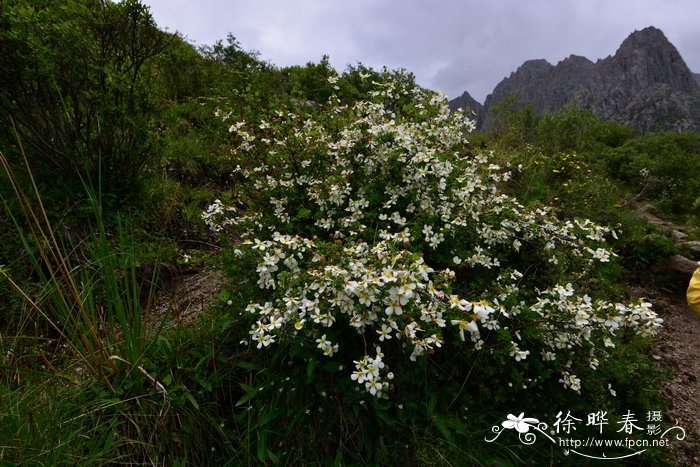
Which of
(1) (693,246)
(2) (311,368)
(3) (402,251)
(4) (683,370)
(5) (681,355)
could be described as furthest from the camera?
(1) (693,246)

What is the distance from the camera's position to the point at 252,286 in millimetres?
2297

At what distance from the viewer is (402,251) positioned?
170 cm

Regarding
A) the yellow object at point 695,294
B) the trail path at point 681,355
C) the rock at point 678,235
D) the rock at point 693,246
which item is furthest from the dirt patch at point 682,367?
the rock at point 678,235

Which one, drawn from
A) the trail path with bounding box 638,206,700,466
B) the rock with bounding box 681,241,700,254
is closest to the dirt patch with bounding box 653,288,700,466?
the trail path with bounding box 638,206,700,466

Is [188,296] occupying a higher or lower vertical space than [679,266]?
lower

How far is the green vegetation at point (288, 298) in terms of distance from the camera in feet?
5.83

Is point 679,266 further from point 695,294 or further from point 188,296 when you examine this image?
point 188,296

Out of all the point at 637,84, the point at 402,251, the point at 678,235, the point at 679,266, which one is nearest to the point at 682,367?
the point at 679,266

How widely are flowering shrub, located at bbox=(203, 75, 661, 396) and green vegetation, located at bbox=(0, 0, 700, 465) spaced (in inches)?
0.7

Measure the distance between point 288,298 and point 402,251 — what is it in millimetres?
622

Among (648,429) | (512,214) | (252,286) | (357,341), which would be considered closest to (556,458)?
(648,429)

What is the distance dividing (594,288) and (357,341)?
8.32ft

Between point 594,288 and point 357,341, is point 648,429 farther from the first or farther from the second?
point 357,341

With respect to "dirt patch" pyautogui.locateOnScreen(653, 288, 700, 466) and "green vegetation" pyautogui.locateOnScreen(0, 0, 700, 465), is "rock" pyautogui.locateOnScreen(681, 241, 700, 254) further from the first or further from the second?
Result: "green vegetation" pyautogui.locateOnScreen(0, 0, 700, 465)
